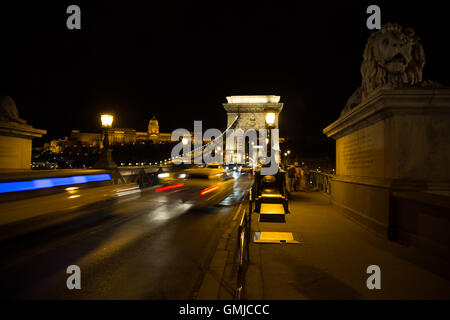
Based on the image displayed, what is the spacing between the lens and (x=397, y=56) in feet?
21.0

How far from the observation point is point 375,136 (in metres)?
6.32

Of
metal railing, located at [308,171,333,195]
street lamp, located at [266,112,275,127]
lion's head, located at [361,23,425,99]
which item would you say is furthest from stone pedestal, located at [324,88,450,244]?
metal railing, located at [308,171,333,195]

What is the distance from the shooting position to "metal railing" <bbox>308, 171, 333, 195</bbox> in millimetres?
12883

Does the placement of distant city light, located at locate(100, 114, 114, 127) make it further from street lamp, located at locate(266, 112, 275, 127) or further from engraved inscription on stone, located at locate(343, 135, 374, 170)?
engraved inscription on stone, located at locate(343, 135, 374, 170)

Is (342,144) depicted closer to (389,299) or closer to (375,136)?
(375,136)

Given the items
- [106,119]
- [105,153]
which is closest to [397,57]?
[106,119]

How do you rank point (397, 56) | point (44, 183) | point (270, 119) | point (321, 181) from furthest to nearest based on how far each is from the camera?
point (321, 181) → point (270, 119) → point (397, 56) → point (44, 183)

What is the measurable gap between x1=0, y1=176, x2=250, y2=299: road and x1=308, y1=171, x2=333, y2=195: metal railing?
6.66 metres

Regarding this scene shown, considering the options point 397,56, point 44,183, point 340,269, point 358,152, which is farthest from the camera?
point 358,152

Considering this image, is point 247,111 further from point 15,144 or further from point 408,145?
point 408,145

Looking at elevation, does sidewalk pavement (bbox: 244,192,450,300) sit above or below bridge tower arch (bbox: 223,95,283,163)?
below

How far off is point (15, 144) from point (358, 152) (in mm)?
9575

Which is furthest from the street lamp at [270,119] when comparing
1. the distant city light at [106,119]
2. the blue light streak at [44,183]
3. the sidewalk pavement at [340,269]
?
the distant city light at [106,119]
